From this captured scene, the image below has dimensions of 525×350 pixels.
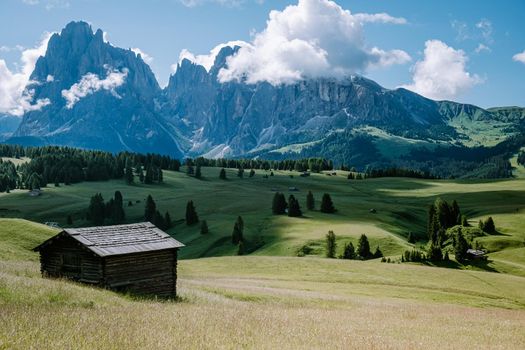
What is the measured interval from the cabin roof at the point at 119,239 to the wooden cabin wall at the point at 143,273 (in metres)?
0.64

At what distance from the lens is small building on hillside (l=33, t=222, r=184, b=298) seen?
3572 cm

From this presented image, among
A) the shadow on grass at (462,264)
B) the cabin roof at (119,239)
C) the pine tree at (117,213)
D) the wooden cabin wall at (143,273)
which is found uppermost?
the cabin roof at (119,239)

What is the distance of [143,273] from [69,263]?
18.7ft

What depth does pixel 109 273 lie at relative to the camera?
35656 millimetres

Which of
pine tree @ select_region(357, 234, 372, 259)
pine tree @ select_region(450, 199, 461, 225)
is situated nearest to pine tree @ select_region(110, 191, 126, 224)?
pine tree @ select_region(357, 234, 372, 259)

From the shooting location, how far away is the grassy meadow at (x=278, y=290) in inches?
626

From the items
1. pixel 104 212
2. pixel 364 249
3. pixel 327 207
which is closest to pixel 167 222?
pixel 104 212

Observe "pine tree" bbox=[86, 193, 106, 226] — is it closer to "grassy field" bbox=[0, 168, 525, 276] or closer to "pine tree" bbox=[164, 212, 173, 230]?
"grassy field" bbox=[0, 168, 525, 276]

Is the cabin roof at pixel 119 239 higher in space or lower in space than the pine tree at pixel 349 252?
higher

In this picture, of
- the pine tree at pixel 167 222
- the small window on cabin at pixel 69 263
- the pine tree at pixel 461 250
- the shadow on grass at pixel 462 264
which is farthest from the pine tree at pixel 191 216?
the small window on cabin at pixel 69 263

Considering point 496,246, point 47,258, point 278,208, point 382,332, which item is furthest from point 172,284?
point 278,208

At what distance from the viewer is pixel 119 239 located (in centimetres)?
3775

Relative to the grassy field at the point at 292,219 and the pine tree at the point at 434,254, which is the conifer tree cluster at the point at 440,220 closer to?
the grassy field at the point at 292,219

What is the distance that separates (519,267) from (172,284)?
7032 cm
